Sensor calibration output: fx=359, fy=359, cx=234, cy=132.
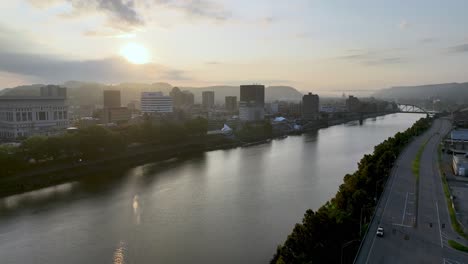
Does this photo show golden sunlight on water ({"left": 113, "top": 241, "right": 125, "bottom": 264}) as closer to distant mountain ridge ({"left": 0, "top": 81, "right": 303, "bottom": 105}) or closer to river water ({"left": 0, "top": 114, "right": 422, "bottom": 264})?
river water ({"left": 0, "top": 114, "right": 422, "bottom": 264})

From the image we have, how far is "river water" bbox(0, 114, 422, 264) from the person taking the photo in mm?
4879

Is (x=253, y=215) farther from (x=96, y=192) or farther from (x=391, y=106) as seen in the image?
(x=391, y=106)

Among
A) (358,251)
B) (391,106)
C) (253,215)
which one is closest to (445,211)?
A: (358,251)

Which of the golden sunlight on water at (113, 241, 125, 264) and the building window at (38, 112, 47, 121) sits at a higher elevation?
the building window at (38, 112, 47, 121)

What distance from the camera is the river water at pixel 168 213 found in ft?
16.0

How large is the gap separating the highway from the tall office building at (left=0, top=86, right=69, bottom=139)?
13.7 m

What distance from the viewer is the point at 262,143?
17.1 metres

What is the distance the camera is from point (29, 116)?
16172 mm

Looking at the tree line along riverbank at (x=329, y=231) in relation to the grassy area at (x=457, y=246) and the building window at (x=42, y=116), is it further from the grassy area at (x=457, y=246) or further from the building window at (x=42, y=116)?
the building window at (x=42, y=116)

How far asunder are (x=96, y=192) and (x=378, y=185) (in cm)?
595

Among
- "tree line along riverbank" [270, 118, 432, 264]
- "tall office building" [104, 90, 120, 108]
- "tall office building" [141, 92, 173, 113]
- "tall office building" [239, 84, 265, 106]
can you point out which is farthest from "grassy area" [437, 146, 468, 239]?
"tall office building" [239, 84, 265, 106]

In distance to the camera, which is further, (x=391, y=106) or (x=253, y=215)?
(x=391, y=106)

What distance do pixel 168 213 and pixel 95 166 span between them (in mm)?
5067

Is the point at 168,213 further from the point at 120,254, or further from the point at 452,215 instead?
the point at 452,215
